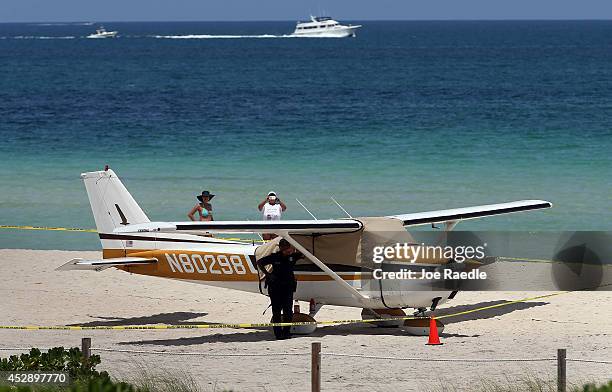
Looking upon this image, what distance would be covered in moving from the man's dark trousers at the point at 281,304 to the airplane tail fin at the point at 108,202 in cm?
257

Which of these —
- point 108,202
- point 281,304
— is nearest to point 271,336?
point 281,304

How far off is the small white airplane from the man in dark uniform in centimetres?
14

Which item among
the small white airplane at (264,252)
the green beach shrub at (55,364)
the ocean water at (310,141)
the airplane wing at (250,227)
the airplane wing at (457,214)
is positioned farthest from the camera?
the ocean water at (310,141)

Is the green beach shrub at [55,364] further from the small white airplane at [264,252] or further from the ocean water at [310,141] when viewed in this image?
the ocean water at [310,141]

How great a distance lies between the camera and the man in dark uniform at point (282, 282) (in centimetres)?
1545

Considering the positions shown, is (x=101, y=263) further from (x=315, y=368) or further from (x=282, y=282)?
(x=315, y=368)

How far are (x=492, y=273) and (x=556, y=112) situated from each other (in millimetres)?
39684

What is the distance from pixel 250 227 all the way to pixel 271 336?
1890 millimetres

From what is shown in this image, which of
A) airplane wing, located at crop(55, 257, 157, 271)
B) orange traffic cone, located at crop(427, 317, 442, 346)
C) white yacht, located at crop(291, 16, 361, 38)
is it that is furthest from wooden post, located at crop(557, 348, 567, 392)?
white yacht, located at crop(291, 16, 361, 38)

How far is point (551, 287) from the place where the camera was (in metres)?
20.0

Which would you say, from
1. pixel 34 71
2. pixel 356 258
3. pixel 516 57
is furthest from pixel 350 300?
pixel 516 57

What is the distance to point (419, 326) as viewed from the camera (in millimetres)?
15648

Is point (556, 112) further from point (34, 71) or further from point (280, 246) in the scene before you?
point (34, 71)

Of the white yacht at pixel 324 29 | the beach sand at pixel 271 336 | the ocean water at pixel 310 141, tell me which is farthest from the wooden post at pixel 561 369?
the white yacht at pixel 324 29
